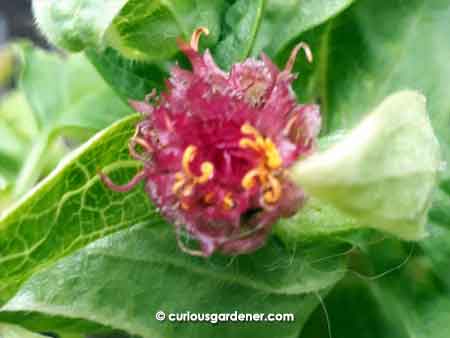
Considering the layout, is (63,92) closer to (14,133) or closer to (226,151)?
(14,133)

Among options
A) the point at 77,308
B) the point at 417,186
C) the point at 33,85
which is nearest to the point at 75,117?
the point at 33,85

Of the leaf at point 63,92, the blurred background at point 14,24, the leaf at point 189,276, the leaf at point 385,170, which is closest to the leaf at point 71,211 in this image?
the leaf at point 189,276

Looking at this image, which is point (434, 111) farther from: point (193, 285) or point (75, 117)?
point (75, 117)

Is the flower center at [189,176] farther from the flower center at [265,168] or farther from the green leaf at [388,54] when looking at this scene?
the green leaf at [388,54]

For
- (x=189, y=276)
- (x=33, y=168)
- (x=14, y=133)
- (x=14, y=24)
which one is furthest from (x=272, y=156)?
(x=14, y=24)

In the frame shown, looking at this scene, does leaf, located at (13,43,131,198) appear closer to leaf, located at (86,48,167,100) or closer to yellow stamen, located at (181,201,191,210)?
leaf, located at (86,48,167,100)

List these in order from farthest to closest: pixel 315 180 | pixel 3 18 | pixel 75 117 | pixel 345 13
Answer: pixel 3 18
pixel 75 117
pixel 345 13
pixel 315 180

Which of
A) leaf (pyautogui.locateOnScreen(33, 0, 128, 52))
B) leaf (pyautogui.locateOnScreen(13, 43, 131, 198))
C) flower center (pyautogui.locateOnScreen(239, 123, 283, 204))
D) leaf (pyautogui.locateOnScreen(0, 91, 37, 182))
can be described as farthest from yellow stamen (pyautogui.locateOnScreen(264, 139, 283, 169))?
leaf (pyautogui.locateOnScreen(0, 91, 37, 182))
